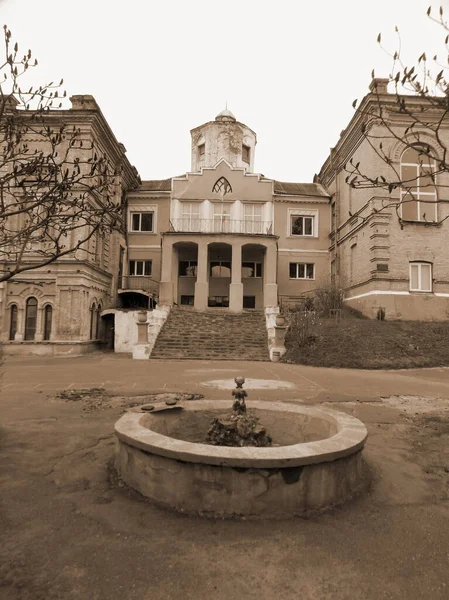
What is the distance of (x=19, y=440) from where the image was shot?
5336 mm

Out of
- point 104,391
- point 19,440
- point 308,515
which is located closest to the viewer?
point 308,515

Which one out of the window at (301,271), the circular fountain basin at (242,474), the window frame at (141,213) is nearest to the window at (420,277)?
the window at (301,271)

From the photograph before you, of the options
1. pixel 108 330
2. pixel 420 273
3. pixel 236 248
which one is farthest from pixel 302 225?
pixel 108 330

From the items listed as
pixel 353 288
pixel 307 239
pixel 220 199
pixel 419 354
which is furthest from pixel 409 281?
pixel 220 199

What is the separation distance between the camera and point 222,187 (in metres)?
28.0

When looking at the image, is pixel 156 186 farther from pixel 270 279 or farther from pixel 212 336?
pixel 212 336

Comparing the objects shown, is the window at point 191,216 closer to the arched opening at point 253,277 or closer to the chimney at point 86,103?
the arched opening at point 253,277

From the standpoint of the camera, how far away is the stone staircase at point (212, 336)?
17.1m

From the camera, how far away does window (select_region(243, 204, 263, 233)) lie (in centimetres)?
2758

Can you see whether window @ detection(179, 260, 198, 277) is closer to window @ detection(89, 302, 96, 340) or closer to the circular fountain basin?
window @ detection(89, 302, 96, 340)

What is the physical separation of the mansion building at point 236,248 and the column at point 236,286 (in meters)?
0.06

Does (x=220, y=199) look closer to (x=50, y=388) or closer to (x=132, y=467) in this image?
(x=50, y=388)

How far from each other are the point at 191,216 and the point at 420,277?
1566 cm

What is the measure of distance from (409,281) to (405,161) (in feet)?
22.5
